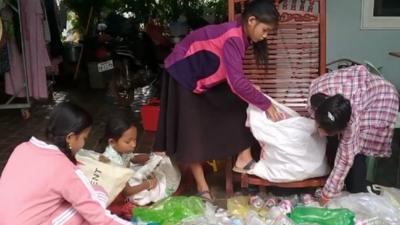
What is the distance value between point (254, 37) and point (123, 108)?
312 centimetres

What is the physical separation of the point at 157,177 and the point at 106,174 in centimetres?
55

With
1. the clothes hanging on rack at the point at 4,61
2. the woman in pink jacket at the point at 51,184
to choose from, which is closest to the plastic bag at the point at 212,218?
the woman in pink jacket at the point at 51,184

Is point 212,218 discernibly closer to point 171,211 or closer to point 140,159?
point 171,211

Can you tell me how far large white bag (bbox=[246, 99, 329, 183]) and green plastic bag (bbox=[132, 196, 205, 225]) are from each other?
16.4 inches

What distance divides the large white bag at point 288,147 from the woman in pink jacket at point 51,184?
113 cm

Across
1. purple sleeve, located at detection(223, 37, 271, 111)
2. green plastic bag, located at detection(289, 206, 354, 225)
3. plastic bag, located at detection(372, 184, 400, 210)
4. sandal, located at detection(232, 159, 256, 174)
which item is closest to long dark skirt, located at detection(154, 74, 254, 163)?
sandal, located at detection(232, 159, 256, 174)

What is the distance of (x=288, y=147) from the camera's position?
2.77 metres

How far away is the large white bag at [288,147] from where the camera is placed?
2.77 meters

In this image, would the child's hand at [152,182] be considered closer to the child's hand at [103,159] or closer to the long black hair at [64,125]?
the child's hand at [103,159]

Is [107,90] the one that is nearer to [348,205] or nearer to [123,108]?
[123,108]

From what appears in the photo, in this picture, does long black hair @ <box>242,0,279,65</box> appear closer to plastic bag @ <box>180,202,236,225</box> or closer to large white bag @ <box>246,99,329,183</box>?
large white bag @ <box>246,99,329,183</box>

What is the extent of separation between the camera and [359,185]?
2883 millimetres

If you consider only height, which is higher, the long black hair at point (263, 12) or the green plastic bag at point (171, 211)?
the long black hair at point (263, 12)

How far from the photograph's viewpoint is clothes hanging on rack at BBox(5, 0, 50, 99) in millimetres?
5117
